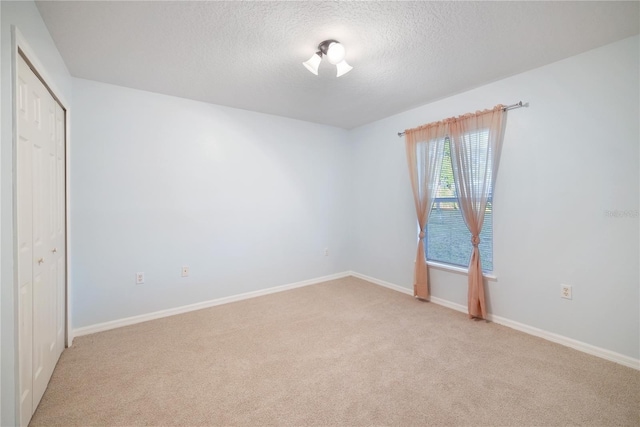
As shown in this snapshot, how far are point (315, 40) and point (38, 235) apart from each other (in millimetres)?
2252

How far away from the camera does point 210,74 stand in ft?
8.20

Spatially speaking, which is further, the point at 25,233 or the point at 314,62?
the point at 314,62

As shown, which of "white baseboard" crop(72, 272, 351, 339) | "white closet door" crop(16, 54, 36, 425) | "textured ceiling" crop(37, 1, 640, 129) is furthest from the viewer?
"white baseboard" crop(72, 272, 351, 339)

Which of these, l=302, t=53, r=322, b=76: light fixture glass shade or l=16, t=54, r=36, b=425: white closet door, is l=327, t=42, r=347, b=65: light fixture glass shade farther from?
l=16, t=54, r=36, b=425: white closet door

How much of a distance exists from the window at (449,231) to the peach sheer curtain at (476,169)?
4.2 inches

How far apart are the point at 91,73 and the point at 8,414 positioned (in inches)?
102

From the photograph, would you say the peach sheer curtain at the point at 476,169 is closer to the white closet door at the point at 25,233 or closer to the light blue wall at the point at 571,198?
the light blue wall at the point at 571,198

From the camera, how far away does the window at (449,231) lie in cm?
282

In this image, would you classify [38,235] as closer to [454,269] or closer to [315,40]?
[315,40]

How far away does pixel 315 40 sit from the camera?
1993 mm

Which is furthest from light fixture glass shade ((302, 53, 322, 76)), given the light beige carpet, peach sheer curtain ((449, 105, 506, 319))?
the light beige carpet

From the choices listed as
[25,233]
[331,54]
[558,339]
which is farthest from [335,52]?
[558,339]

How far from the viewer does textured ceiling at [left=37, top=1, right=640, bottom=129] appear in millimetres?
1689

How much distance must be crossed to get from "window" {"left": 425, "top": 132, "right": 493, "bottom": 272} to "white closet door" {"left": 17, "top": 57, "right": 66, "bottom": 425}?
3464mm
